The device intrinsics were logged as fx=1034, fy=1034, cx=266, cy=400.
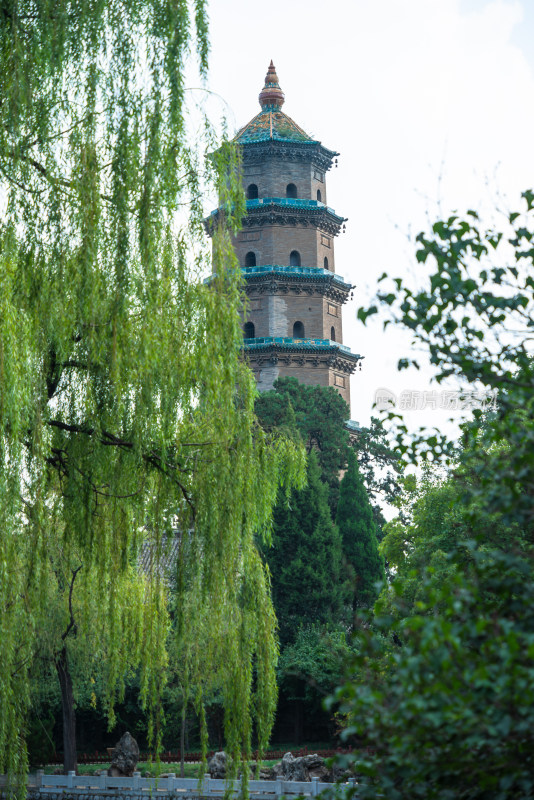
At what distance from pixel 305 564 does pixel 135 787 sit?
13482 mm

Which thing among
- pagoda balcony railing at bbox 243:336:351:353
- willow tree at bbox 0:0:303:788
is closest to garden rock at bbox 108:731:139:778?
willow tree at bbox 0:0:303:788

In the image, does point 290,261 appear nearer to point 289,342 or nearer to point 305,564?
point 289,342

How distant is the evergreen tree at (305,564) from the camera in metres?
31.4

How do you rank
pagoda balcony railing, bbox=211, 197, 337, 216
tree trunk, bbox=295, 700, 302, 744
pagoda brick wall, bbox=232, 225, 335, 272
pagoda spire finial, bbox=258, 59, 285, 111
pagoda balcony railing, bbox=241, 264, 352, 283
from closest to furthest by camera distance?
1. tree trunk, bbox=295, 700, 302, 744
2. pagoda balcony railing, bbox=241, 264, 352, 283
3. pagoda balcony railing, bbox=211, 197, 337, 216
4. pagoda brick wall, bbox=232, 225, 335, 272
5. pagoda spire finial, bbox=258, 59, 285, 111

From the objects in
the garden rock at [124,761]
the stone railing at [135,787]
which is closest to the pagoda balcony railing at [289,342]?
the garden rock at [124,761]

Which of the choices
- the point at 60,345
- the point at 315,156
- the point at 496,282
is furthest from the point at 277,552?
the point at 496,282

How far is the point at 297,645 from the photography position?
29.7 m

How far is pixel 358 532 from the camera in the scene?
34.0m

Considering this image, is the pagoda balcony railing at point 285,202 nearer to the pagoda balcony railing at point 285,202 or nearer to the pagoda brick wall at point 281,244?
the pagoda balcony railing at point 285,202

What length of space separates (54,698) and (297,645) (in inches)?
295

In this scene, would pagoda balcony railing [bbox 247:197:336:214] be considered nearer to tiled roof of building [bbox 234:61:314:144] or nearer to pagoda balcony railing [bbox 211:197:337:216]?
pagoda balcony railing [bbox 211:197:337:216]

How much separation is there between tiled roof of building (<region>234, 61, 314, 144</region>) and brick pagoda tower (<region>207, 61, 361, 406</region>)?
53 mm

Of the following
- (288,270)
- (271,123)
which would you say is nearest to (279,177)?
(271,123)

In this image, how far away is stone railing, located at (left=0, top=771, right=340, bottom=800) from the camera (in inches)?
694
